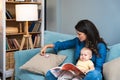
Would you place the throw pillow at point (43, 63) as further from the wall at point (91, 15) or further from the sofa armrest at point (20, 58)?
the wall at point (91, 15)

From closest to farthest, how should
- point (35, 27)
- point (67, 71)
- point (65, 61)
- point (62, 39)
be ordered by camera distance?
point (67, 71)
point (65, 61)
point (62, 39)
point (35, 27)

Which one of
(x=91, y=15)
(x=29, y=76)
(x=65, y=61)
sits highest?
(x=91, y=15)

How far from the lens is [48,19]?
4.48 metres

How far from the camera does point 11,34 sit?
3.51 metres

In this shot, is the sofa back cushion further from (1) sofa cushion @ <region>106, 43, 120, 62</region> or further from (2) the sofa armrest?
(1) sofa cushion @ <region>106, 43, 120, 62</region>

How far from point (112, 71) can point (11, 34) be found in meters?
2.10

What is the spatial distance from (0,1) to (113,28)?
179 centimetres

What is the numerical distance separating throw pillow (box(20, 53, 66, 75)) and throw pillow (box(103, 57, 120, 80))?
0.61 metres

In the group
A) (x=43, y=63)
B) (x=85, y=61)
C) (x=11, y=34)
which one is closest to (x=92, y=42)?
(x=85, y=61)

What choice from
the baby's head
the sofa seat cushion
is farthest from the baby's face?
the sofa seat cushion

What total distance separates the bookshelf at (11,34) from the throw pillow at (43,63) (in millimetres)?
1167

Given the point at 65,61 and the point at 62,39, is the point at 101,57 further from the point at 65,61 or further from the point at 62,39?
the point at 62,39

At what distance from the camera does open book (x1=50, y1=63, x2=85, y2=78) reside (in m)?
2.00

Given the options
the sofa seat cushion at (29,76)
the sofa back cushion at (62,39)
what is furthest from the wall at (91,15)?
the sofa seat cushion at (29,76)
